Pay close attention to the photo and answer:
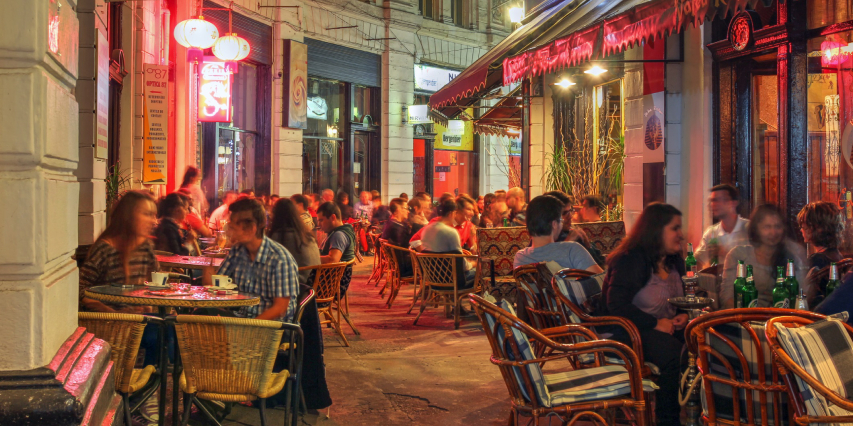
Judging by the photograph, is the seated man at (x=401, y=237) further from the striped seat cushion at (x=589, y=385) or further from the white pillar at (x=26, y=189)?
the white pillar at (x=26, y=189)

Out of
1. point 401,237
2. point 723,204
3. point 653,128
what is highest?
point 653,128

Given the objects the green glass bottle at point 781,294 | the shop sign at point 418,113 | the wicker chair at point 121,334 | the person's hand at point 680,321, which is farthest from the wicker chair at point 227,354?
the shop sign at point 418,113

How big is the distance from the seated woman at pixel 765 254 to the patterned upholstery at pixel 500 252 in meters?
3.82

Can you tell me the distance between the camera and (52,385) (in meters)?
2.62

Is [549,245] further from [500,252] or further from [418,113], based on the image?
[418,113]

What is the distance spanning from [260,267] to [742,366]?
298cm

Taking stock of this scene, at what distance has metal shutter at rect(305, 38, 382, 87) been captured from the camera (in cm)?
1917

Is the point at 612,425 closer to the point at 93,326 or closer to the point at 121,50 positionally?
the point at 93,326

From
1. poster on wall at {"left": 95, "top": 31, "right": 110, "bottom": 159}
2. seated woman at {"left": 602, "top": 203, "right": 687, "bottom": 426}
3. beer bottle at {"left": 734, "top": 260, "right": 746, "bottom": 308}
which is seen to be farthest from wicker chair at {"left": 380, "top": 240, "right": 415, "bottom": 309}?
beer bottle at {"left": 734, "top": 260, "right": 746, "bottom": 308}

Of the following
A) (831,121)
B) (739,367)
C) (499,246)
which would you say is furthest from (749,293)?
(499,246)

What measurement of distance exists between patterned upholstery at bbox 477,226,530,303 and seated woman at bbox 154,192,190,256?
3.26 metres

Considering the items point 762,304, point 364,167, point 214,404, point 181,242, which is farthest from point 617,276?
point 364,167

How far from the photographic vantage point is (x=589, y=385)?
3.94m

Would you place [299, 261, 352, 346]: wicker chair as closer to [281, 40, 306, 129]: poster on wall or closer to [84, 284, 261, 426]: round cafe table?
[84, 284, 261, 426]: round cafe table
